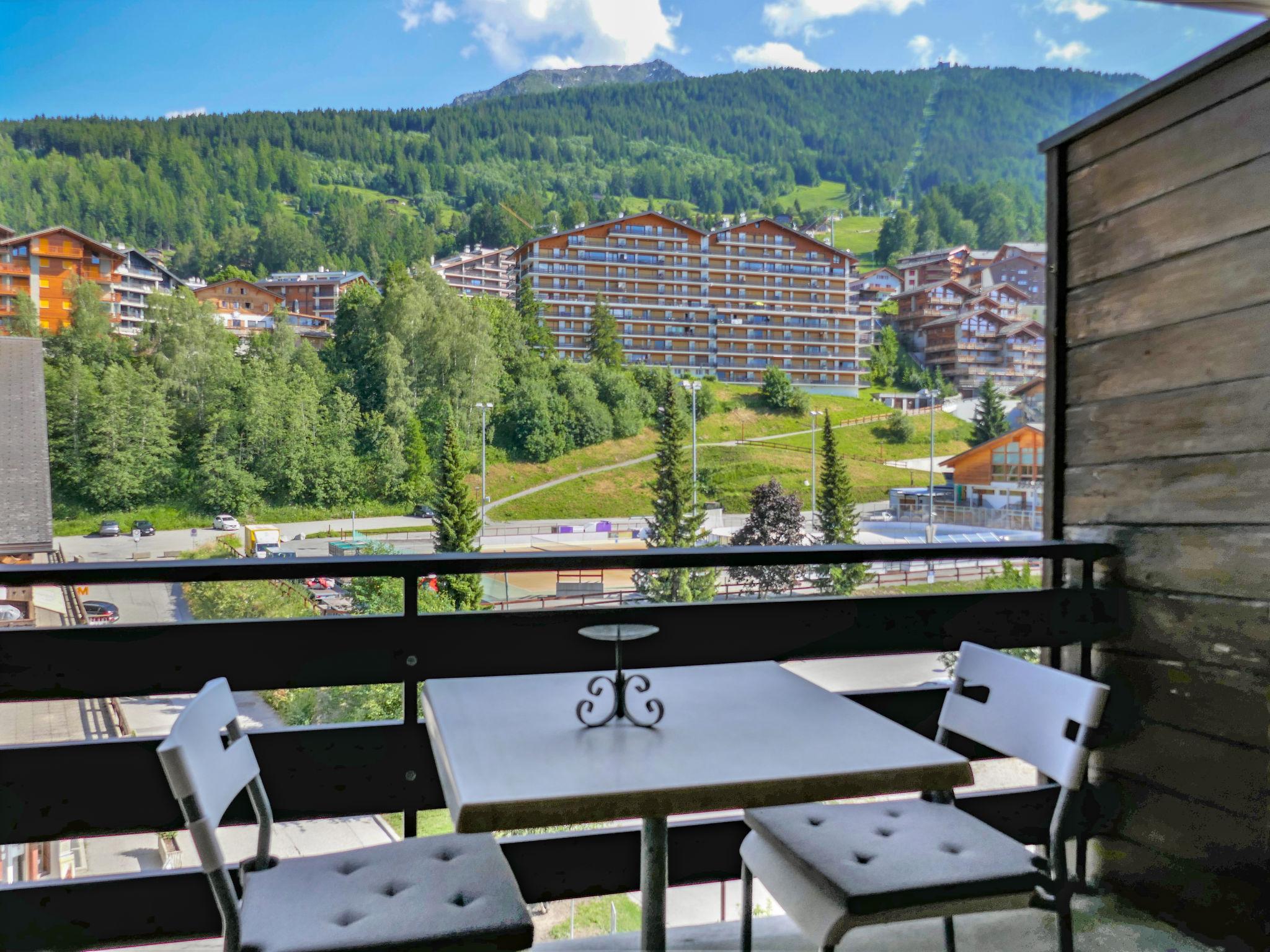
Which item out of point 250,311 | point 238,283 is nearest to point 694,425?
point 250,311

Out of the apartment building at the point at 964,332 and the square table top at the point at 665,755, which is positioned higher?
the apartment building at the point at 964,332

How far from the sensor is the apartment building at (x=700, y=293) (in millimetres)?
27141

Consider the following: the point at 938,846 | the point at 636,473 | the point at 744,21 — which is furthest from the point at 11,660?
the point at 744,21

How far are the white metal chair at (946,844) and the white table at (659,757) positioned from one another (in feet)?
0.63

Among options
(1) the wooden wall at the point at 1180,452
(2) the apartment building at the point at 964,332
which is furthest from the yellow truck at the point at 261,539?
(1) the wooden wall at the point at 1180,452

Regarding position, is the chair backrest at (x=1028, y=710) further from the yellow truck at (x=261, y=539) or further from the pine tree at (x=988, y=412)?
the pine tree at (x=988, y=412)

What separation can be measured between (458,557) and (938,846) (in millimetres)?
844

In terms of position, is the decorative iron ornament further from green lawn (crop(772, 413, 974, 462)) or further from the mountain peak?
the mountain peak

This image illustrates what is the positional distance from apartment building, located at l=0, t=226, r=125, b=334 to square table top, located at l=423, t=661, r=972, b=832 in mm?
24400

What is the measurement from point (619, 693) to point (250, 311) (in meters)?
24.4

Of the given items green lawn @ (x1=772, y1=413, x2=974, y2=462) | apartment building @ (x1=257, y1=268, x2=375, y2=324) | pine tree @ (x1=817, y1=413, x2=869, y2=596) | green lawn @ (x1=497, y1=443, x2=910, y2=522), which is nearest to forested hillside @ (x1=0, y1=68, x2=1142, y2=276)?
apartment building @ (x1=257, y1=268, x2=375, y2=324)

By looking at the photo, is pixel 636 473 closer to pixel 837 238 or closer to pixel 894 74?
pixel 837 238

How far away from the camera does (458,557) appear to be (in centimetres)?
154

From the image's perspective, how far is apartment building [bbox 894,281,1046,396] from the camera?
22297mm
